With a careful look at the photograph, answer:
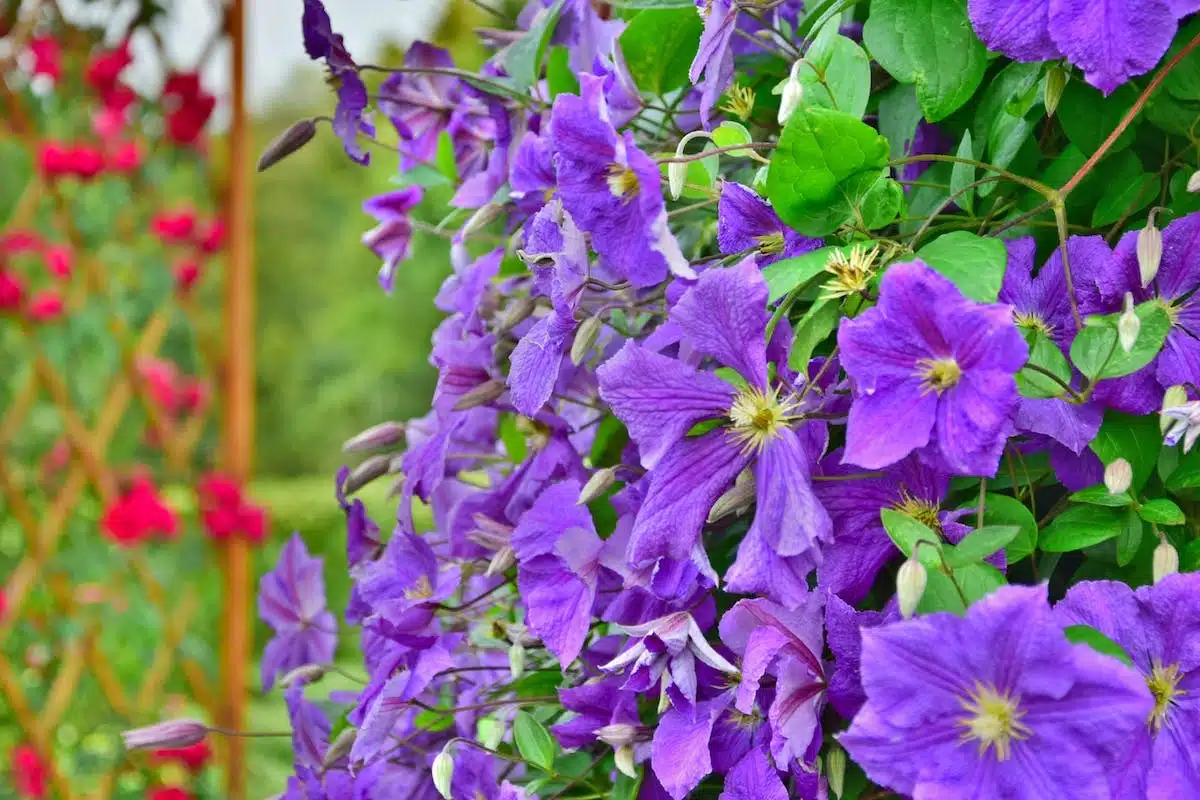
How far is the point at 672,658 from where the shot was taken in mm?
443

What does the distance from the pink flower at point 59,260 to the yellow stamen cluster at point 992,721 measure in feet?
7.57

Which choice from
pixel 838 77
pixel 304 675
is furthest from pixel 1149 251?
pixel 304 675

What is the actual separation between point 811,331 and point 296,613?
45 cm

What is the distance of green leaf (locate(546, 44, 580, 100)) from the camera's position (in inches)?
23.9

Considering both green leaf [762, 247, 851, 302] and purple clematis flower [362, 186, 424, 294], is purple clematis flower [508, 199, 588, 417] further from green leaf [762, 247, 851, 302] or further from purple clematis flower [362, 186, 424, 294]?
purple clematis flower [362, 186, 424, 294]

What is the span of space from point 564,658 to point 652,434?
0.11 metres

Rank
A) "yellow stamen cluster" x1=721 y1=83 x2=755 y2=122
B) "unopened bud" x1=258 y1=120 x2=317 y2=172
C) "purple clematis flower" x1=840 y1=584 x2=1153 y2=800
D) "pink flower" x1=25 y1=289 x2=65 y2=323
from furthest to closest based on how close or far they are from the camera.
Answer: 1. "pink flower" x1=25 y1=289 x2=65 y2=323
2. "unopened bud" x1=258 y1=120 x2=317 y2=172
3. "yellow stamen cluster" x1=721 y1=83 x2=755 y2=122
4. "purple clematis flower" x1=840 y1=584 x2=1153 y2=800

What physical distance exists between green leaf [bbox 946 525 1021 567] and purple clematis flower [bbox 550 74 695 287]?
13cm

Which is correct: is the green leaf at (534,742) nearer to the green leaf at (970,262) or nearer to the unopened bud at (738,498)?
the unopened bud at (738,498)

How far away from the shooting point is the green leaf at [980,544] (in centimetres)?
36

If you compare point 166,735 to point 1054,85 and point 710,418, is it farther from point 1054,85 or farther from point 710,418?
point 1054,85

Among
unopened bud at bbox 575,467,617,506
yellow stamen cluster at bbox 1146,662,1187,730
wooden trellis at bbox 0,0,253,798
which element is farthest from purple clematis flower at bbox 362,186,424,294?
wooden trellis at bbox 0,0,253,798

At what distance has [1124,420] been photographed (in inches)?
17.1

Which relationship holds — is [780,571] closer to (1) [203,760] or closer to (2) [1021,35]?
(2) [1021,35]
